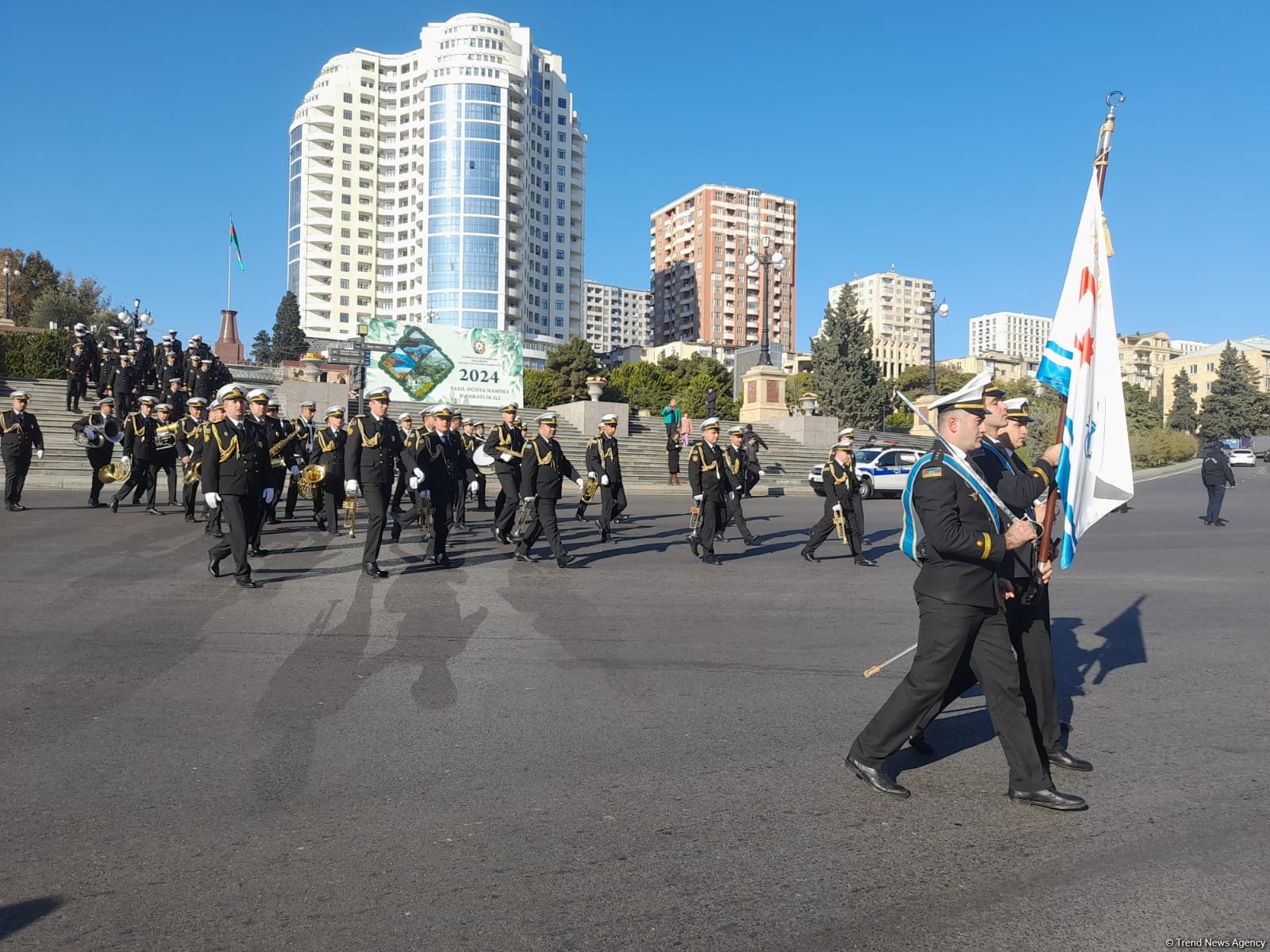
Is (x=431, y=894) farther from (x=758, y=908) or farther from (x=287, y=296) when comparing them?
(x=287, y=296)

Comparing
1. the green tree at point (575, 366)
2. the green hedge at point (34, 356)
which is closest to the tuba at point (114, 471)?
the green hedge at point (34, 356)

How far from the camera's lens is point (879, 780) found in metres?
4.46

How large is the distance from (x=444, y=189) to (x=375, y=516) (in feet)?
369

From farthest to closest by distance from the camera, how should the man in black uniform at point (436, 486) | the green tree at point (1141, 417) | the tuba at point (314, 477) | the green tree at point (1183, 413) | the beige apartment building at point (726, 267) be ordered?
the beige apartment building at point (726, 267), the green tree at point (1183, 413), the green tree at point (1141, 417), the tuba at point (314, 477), the man in black uniform at point (436, 486)

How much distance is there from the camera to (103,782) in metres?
4.54

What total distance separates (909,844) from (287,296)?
111070 millimetres

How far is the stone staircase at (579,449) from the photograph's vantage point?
77.3ft

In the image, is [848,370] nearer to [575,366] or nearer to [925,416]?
[575,366]

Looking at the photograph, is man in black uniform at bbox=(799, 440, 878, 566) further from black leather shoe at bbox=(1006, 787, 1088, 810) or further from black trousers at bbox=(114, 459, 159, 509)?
black trousers at bbox=(114, 459, 159, 509)

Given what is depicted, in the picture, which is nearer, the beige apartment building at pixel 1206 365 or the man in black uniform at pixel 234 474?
the man in black uniform at pixel 234 474

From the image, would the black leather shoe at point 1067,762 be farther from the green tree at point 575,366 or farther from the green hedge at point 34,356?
the green tree at point 575,366

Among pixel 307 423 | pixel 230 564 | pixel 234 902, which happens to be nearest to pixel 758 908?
pixel 234 902

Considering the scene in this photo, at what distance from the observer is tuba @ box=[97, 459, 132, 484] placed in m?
17.1

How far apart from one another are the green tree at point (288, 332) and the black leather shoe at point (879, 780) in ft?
334
